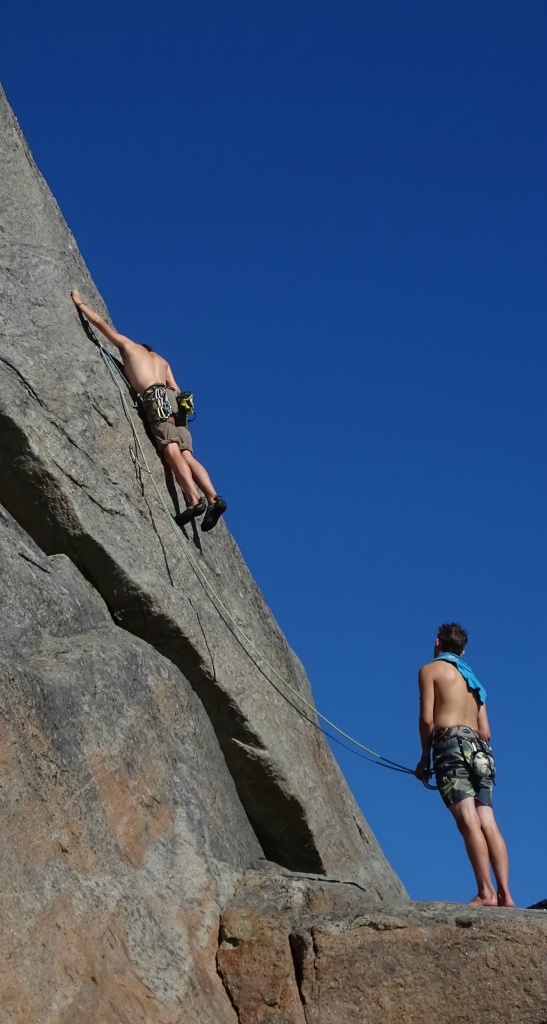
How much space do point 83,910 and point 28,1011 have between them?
27.6 inches

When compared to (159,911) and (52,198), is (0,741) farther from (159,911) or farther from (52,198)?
(52,198)

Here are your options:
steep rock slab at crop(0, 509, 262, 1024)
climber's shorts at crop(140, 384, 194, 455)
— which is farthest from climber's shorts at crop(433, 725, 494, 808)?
climber's shorts at crop(140, 384, 194, 455)

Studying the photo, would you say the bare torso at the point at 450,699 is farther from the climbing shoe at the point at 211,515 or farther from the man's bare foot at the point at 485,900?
the climbing shoe at the point at 211,515

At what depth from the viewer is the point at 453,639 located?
31.4ft

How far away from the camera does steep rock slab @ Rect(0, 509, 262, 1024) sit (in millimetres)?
6684

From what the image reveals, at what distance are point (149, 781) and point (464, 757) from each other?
231 cm

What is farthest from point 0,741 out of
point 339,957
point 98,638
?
point 339,957

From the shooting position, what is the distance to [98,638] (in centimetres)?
850

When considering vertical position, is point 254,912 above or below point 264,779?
below

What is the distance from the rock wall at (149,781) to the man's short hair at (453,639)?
5.56 ft

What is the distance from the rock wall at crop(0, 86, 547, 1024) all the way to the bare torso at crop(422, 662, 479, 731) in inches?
52.2

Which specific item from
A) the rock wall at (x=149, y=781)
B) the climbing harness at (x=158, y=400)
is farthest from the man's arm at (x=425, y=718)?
the climbing harness at (x=158, y=400)

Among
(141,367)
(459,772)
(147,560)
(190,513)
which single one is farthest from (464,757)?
(141,367)

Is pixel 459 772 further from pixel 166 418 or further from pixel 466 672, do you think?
pixel 166 418
